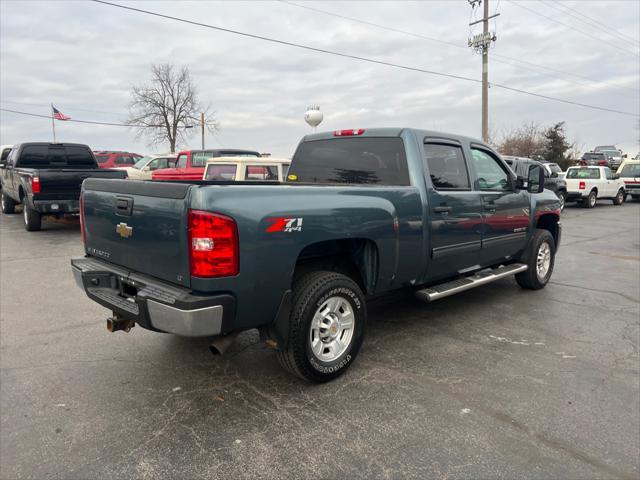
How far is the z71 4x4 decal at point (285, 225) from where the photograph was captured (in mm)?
2969

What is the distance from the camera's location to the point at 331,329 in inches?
140

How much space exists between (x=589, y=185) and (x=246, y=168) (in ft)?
50.9

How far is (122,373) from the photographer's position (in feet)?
12.2

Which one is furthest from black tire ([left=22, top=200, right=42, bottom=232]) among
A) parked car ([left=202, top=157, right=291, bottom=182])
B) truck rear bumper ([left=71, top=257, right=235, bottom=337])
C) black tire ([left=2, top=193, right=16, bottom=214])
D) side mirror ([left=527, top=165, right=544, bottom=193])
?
side mirror ([left=527, top=165, right=544, bottom=193])

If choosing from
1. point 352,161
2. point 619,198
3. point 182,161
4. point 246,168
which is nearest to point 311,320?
point 352,161

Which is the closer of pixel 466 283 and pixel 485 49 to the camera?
pixel 466 283

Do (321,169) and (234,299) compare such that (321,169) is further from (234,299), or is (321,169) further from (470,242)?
(234,299)

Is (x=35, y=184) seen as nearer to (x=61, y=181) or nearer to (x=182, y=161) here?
(x=61, y=181)

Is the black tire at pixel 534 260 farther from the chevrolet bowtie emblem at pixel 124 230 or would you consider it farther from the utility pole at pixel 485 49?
the utility pole at pixel 485 49

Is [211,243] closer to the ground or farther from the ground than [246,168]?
closer to the ground

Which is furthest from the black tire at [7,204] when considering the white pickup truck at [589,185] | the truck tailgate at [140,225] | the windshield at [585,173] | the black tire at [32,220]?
the windshield at [585,173]

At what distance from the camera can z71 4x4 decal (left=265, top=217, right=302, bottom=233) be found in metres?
2.97

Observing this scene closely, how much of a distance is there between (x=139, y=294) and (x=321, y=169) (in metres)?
2.53

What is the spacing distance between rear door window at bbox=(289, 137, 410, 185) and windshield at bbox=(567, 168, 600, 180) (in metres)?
18.1
